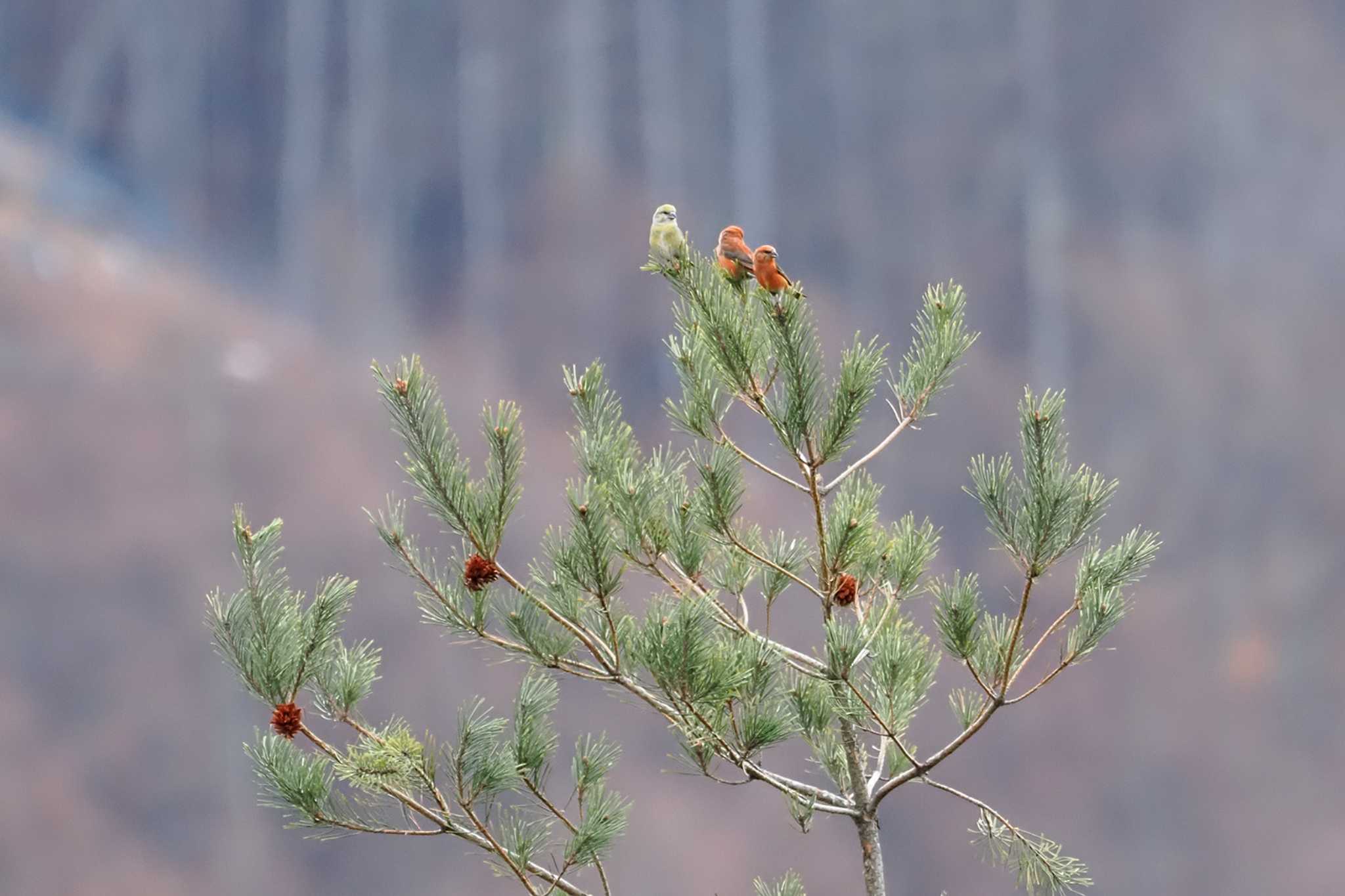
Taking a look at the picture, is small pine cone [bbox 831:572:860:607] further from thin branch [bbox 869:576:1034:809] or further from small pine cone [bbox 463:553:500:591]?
small pine cone [bbox 463:553:500:591]

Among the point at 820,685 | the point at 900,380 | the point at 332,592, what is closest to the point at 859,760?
the point at 820,685

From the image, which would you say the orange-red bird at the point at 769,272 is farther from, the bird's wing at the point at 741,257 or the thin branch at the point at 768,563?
the thin branch at the point at 768,563

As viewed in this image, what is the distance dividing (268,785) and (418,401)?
2.08 feet

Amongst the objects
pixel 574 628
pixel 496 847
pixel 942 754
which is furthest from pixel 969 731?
pixel 496 847

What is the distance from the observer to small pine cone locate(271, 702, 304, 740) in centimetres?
180

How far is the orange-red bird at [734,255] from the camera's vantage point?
1.82 metres

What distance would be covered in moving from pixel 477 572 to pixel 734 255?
1.92 feet

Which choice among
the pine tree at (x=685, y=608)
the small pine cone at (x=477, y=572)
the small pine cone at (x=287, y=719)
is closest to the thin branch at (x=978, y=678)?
the pine tree at (x=685, y=608)

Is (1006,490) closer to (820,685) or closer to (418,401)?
(820,685)

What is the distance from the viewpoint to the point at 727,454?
187 centimetres

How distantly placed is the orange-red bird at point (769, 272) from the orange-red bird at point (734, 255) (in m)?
0.04

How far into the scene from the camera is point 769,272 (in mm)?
1759

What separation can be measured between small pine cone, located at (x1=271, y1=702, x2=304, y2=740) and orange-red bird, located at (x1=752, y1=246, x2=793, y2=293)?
888 millimetres

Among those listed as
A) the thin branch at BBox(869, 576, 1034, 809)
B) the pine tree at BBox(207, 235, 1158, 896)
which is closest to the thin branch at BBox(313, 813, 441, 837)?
the pine tree at BBox(207, 235, 1158, 896)
